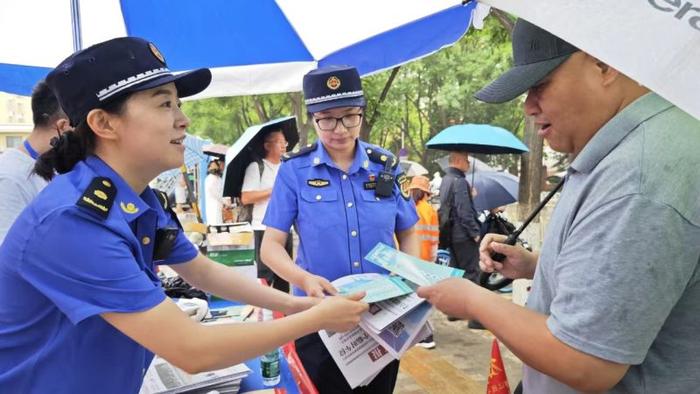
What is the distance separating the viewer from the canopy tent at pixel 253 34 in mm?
2984

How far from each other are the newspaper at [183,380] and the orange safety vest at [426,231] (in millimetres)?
3624

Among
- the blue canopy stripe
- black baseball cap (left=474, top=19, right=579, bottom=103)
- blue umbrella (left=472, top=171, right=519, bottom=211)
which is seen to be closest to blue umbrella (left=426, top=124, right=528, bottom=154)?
blue umbrella (left=472, top=171, right=519, bottom=211)

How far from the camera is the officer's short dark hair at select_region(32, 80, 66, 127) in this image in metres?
2.81

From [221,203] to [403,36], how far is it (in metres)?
5.18

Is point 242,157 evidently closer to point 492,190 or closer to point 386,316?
point 492,190

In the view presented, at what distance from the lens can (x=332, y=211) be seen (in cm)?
235

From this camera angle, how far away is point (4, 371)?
1.30 meters

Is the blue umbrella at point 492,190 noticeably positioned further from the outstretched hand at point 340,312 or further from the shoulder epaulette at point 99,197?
the shoulder epaulette at point 99,197

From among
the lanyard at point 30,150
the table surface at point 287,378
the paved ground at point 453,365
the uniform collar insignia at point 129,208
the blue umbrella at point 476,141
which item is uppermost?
the lanyard at point 30,150

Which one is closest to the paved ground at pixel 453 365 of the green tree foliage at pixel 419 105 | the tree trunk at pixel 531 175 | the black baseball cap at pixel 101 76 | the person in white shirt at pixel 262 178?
the person in white shirt at pixel 262 178

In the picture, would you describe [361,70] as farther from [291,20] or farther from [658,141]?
[658,141]

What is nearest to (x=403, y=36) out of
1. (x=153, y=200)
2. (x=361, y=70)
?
(x=361, y=70)

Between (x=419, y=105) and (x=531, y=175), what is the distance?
54.6 feet

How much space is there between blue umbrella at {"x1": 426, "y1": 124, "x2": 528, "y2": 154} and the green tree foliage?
497 centimetres
